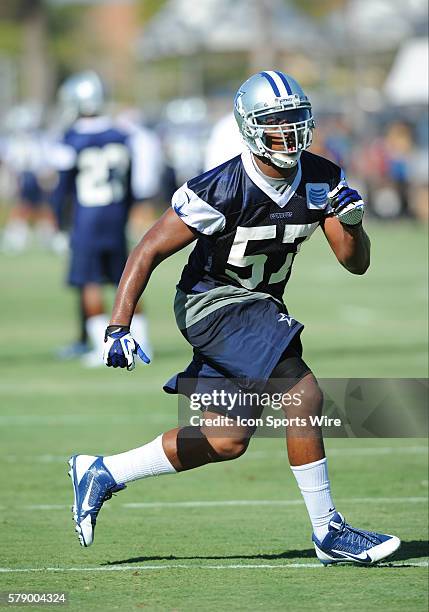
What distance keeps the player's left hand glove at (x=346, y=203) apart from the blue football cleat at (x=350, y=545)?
3.82 feet

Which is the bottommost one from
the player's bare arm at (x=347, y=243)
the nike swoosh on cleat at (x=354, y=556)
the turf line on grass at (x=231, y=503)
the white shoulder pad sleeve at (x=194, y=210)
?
the turf line on grass at (x=231, y=503)

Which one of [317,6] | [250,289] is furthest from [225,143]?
[317,6]

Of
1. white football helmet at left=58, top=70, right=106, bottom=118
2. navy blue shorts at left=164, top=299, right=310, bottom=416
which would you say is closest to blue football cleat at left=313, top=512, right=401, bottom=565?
navy blue shorts at left=164, top=299, right=310, bottom=416

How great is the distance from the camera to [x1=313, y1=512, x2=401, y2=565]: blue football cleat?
18.1 feet

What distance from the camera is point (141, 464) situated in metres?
5.73

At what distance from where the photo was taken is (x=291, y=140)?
17.9 feet

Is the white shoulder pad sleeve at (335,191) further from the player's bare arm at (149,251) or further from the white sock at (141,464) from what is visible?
the white sock at (141,464)

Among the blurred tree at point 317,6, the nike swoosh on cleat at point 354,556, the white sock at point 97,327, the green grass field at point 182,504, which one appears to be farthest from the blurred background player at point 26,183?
the blurred tree at point 317,6

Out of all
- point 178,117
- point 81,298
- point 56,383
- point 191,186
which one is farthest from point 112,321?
point 178,117

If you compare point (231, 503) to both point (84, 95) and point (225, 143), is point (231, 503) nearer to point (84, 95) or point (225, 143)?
point (225, 143)

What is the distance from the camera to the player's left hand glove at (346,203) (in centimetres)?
541

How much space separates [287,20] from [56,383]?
1307 inches

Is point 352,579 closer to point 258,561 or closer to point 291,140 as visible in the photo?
point 258,561

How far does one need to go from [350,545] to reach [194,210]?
1434mm
